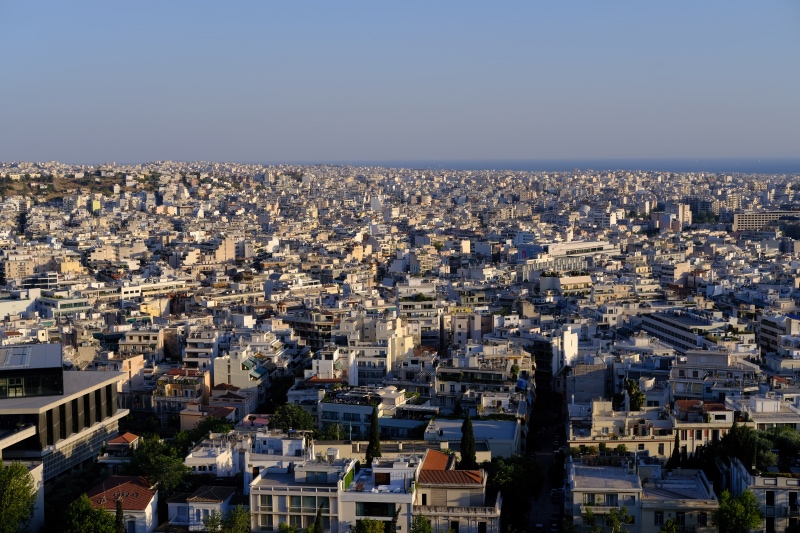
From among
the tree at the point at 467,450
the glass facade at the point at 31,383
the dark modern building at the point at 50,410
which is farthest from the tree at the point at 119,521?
the glass facade at the point at 31,383

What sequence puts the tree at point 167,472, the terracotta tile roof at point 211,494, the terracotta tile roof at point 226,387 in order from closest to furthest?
the terracotta tile roof at point 211,494 < the tree at point 167,472 < the terracotta tile roof at point 226,387

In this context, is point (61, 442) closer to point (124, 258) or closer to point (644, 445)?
point (644, 445)

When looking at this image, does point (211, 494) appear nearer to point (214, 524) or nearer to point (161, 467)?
point (214, 524)

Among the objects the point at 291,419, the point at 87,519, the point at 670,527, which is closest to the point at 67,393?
the point at 291,419

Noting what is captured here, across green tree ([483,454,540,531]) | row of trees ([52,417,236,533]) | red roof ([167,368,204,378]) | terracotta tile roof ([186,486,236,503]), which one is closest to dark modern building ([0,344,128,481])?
row of trees ([52,417,236,533])

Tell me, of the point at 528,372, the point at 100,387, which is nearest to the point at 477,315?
the point at 528,372

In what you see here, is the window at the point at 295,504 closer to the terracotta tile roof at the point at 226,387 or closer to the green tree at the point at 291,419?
the green tree at the point at 291,419

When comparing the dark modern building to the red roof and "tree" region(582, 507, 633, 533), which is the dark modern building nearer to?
the red roof

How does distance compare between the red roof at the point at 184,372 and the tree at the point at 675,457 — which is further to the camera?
the red roof at the point at 184,372
